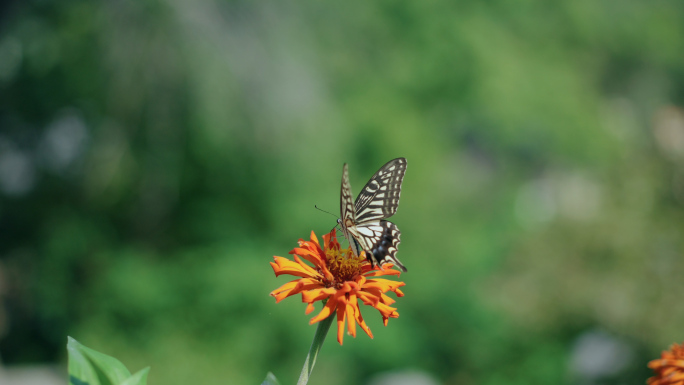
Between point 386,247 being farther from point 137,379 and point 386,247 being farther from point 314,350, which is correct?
point 137,379

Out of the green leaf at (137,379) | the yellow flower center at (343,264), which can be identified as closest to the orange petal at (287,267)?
the yellow flower center at (343,264)

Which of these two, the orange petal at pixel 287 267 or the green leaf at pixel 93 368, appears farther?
the orange petal at pixel 287 267

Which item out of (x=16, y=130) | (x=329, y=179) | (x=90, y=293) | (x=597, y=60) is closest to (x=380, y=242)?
(x=329, y=179)

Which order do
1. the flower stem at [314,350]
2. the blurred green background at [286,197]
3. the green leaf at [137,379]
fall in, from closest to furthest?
the green leaf at [137,379]
the flower stem at [314,350]
the blurred green background at [286,197]

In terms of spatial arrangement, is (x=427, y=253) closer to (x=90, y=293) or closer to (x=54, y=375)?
(x=90, y=293)

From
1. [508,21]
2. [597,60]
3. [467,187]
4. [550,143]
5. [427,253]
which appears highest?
[597,60]

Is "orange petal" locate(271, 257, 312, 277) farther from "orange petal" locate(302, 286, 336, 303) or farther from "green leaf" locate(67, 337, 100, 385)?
"green leaf" locate(67, 337, 100, 385)

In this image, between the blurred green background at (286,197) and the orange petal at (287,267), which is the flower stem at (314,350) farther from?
the blurred green background at (286,197)
